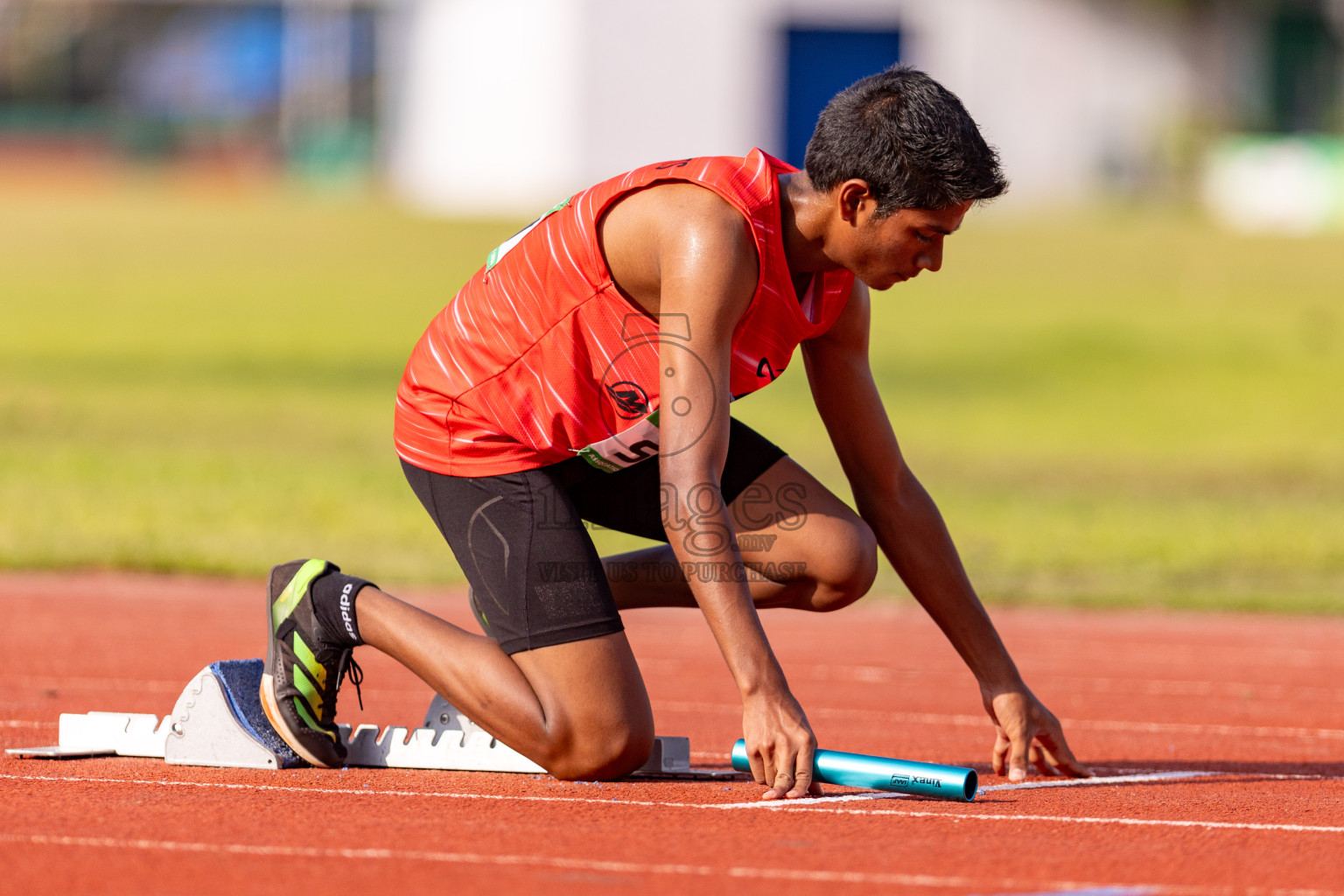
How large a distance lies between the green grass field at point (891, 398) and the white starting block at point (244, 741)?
14.8 feet

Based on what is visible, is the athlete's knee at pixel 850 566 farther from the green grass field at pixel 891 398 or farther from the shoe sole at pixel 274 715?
the green grass field at pixel 891 398

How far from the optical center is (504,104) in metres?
38.7

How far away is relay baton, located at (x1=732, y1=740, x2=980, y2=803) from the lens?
411 cm

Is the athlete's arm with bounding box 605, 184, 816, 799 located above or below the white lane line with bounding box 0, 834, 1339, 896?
above

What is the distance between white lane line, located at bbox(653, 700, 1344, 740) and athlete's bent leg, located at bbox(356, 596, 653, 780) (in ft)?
4.94

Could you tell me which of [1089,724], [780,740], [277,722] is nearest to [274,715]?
[277,722]

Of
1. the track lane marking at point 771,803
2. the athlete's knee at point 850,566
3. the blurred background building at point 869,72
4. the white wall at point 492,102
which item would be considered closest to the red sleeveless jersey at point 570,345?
the athlete's knee at point 850,566

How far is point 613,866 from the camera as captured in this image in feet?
11.7

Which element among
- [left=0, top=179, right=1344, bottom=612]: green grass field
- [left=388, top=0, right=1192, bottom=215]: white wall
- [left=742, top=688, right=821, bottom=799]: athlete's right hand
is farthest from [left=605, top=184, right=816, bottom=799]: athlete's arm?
[left=388, top=0, right=1192, bottom=215]: white wall

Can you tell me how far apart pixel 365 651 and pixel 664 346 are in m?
3.49

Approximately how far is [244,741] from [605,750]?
90 cm

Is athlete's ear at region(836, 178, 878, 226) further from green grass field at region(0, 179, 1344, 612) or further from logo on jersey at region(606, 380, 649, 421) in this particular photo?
green grass field at region(0, 179, 1344, 612)

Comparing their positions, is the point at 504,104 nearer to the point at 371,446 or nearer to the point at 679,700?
the point at 371,446

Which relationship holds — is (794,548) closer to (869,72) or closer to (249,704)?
(249,704)
